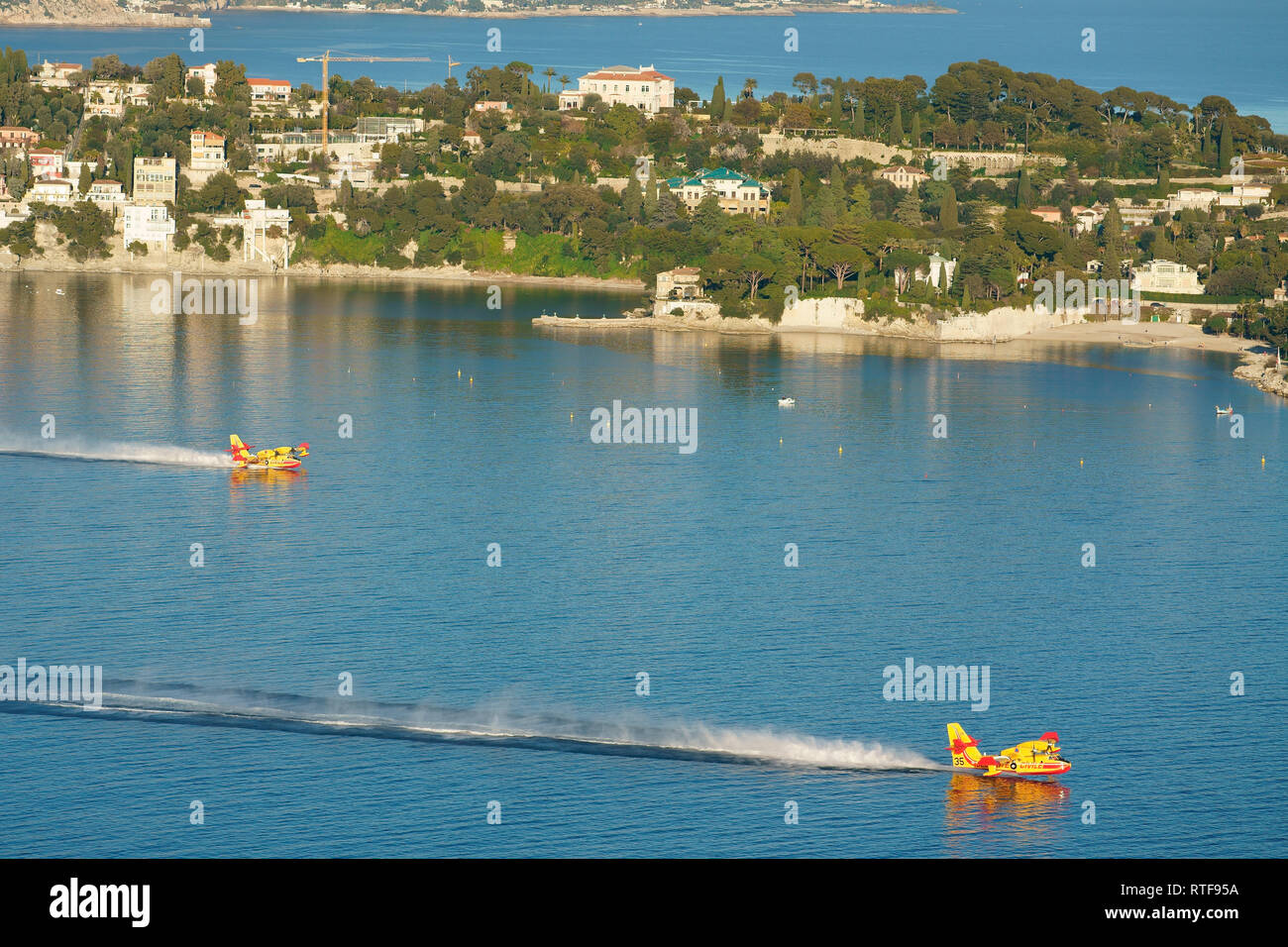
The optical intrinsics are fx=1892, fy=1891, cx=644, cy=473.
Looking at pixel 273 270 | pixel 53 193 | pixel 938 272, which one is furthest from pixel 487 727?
pixel 53 193

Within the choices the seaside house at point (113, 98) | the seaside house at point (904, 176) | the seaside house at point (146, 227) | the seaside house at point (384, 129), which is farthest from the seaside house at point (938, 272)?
the seaside house at point (113, 98)

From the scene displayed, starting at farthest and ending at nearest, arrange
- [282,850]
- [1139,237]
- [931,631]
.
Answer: [1139,237] < [931,631] < [282,850]

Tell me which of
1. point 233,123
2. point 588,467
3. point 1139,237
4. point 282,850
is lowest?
point 282,850

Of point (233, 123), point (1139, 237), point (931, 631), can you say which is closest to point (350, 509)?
point (931, 631)

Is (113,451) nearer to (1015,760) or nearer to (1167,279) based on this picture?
(1015,760)

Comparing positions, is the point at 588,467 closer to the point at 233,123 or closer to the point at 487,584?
the point at 487,584

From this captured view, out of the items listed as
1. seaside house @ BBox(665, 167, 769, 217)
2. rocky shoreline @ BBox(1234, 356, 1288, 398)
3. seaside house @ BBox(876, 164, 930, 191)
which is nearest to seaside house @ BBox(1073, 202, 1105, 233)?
seaside house @ BBox(876, 164, 930, 191)

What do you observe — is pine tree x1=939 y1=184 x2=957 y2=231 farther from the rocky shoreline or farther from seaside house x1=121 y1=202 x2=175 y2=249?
seaside house x1=121 y1=202 x2=175 y2=249

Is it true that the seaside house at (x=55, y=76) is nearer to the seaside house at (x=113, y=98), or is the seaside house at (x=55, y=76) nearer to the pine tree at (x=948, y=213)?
the seaside house at (x=113, y=98)

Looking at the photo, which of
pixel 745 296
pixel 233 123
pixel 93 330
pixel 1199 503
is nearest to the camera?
pixel 1199 503
